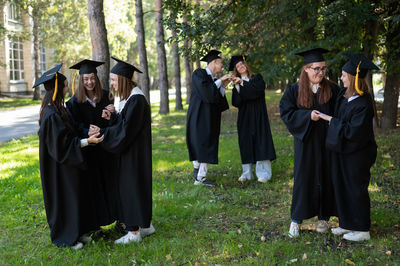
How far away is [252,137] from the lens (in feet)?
26.4

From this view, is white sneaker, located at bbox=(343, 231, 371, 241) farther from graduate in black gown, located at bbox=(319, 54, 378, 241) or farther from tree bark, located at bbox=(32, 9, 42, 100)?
tree bark, located at bbox=(32, 9, 42, 100)

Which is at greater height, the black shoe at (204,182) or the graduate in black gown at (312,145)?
the graduate in black gown at (312,145)

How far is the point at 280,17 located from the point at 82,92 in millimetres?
6265

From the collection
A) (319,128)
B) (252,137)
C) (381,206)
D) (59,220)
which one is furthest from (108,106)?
(381,206)

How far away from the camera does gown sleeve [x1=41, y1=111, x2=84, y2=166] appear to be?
4738 mm

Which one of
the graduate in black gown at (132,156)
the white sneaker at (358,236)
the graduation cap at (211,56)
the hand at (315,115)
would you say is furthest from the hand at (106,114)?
the white sneaker at (358,236)

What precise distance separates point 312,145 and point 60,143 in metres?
2.86

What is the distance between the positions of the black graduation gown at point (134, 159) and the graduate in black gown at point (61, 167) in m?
0.31

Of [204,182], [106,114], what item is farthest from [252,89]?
[106,114]

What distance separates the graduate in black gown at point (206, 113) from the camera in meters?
7.61

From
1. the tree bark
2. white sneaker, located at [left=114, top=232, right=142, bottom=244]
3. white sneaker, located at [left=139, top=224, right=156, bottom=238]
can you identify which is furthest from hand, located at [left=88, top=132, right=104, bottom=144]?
the tree bark

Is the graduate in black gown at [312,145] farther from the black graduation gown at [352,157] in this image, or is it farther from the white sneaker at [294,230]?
the black graduation gown at [352,157]

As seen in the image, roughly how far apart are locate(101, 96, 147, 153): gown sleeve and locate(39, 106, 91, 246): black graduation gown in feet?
1.18

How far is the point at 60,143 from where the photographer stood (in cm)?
475
